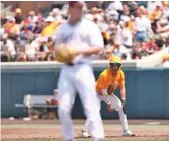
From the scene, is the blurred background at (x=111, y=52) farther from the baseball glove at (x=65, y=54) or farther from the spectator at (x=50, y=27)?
the baseball glove at (x=65, y=54)

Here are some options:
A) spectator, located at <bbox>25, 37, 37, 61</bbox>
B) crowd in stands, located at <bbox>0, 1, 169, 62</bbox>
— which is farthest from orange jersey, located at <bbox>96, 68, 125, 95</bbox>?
spectator, located at <bbox>25, 37, 37, 61</bbox>

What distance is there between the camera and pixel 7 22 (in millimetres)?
22719

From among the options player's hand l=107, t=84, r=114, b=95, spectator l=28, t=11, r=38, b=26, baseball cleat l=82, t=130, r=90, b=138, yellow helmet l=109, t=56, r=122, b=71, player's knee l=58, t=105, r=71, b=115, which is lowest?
baseball cleat l=82, t=130, r=90, b=138

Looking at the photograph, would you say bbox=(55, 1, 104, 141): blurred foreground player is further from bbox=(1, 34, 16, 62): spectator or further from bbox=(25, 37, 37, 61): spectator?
bbox=(1, 34, 16, 62): spectator

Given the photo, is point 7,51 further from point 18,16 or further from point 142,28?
point 142,28

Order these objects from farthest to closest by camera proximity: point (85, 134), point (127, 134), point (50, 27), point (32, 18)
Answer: point (32, 18) < point (50, 27) < point (127, 134) < point (85, 134)

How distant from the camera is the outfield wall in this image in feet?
66.2

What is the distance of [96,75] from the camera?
2042 cm

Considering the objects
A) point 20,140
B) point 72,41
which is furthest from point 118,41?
point 72,41

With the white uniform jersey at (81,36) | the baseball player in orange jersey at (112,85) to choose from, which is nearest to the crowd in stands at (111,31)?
the baseball player in orange jersey at (112,85)

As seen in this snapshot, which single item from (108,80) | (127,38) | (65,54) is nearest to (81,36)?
(65,54)

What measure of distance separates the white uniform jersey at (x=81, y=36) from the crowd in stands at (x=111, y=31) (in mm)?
11707

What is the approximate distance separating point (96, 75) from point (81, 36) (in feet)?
39.6

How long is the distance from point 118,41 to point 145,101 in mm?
2081
